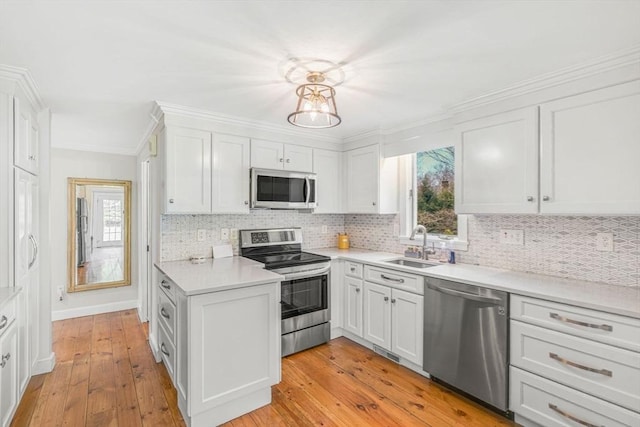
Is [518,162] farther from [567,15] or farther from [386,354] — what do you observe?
[386,354]

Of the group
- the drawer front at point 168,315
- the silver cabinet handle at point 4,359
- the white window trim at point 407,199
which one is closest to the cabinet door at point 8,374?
the silver cabinet handle at point 4,359

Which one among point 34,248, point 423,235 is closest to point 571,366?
point 423,235

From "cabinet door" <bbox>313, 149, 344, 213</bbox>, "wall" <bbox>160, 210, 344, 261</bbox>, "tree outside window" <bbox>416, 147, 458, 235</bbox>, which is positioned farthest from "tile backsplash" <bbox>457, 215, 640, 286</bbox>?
"wall" <bbox>160, 210, 344, 261</bbox>

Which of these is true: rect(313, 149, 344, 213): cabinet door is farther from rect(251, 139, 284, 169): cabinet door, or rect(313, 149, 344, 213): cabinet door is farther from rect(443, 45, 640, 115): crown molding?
rect(443, 45, 640, 115): crown molding

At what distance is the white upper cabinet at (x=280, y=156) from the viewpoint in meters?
3.11

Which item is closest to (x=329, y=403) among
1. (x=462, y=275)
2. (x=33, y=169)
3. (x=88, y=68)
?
(x=462, y=275)

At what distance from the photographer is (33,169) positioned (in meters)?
2.48

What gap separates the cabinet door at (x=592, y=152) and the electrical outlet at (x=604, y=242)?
34cm

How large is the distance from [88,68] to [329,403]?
8.84 feet

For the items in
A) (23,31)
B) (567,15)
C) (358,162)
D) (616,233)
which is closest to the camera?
(567,15)

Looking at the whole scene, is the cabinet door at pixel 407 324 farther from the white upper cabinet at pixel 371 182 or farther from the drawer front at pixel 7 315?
the drawer front at pixel 7 315

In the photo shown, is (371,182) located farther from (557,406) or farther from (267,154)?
(557,406)

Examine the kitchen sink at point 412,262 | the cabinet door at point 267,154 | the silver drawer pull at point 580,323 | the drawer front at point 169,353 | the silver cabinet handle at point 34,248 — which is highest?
the cabinet door at point 267,154

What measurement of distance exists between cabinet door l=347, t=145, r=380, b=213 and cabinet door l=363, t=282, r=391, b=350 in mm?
897
